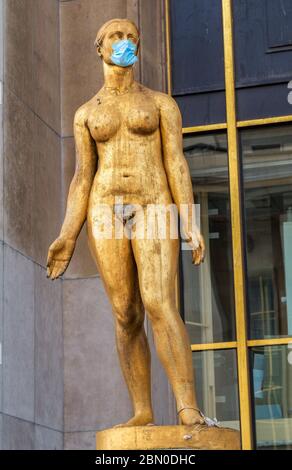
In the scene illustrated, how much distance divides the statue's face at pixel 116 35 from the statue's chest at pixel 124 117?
0.37 meters

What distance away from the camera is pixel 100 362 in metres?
12.6

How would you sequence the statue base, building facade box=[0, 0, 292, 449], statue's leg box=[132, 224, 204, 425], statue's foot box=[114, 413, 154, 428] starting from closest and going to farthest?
the statue base < statue's leg box=[132, 224, 204, 425] < statue's foot box=[114, 413, 154, 428] < building facade box=[0, 0, 292, 449]

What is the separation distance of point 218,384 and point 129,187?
12.4 feet

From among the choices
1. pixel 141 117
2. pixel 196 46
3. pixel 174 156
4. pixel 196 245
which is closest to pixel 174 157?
pixel 174 156

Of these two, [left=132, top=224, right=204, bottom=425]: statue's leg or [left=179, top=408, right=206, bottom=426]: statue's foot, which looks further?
[left=132, top=224, right=204, bottom=425]: statue's leg

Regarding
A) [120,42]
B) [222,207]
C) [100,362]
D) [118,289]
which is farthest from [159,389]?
[120,42]

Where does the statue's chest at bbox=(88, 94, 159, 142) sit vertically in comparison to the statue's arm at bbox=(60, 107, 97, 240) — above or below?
above

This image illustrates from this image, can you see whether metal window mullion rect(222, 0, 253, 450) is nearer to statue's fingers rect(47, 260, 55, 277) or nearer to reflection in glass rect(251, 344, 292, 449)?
reflection in glass rect(251, 344, 292, 449)

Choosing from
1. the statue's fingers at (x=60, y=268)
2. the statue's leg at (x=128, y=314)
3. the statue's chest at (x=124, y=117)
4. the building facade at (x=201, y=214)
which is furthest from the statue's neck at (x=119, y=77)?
the building facade at (x=201, y=214)

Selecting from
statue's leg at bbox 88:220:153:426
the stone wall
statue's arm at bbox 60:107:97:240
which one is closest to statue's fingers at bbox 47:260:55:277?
statue's arm at bbox 60:107:97:240

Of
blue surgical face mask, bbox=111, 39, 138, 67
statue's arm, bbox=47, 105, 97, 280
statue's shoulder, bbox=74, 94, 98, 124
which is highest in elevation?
blue surgical face mask, bbox=111, 39, 138, 67

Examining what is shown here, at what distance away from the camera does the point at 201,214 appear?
13.2m

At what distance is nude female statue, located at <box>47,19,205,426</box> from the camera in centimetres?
945

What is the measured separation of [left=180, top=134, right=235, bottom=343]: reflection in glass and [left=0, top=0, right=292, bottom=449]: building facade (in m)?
0.01
